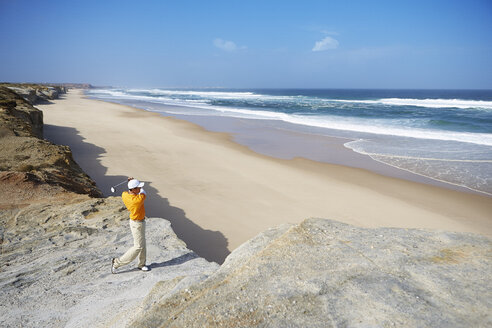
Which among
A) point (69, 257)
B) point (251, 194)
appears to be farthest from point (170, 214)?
point (69, 257)

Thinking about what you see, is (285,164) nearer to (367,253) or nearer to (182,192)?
(182,192)

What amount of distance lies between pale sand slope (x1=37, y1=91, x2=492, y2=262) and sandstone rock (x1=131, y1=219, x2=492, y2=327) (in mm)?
2374

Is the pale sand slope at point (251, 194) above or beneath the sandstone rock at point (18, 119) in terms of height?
beneath

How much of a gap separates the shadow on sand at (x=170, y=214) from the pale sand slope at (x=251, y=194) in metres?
0.02

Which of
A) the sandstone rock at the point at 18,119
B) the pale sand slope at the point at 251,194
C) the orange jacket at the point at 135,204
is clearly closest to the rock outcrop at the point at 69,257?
the orange jacket at the point at 135,204

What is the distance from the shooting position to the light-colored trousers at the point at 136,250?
388 cm

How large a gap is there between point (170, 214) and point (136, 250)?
9.36 ft

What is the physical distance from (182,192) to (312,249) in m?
5.20

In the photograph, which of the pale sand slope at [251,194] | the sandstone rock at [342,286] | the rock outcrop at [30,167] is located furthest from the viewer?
the pale sand slope at [251,194]

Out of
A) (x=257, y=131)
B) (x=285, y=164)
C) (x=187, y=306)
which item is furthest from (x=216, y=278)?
(x=257, y=131)

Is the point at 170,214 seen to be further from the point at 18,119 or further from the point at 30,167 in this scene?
the point at 18,119

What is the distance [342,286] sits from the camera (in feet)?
9.21

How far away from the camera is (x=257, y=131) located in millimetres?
19250

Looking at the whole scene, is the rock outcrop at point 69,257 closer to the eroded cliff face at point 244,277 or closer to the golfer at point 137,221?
the eroded cliff face at point 244,277
